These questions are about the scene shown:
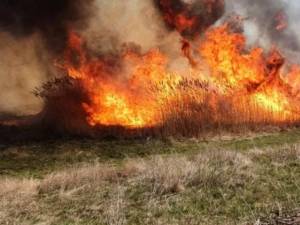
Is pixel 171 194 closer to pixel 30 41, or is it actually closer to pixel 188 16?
pixel 188 16

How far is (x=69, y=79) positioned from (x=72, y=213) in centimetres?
2436

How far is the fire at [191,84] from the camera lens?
33.1 meters

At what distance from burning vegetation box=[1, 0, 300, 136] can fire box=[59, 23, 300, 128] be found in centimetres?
7

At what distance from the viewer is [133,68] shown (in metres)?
37.7

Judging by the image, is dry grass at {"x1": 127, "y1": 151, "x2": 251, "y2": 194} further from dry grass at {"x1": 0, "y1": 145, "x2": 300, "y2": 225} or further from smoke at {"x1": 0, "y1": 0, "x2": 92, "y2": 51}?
smoke at {"x1": 0, "y1": 0, "x2": 92, "y2": 51}

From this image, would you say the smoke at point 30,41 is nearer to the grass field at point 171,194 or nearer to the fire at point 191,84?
the fire at point 191,84

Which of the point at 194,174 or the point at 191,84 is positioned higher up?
the point at 191,84

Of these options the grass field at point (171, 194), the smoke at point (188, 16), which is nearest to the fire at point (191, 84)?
the smoke at point (188, 16)

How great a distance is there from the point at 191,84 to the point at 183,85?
64cm

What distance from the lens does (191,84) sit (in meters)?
34.2

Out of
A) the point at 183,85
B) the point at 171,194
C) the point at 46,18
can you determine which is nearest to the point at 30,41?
the point at 46,18

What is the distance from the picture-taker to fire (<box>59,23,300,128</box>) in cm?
3306

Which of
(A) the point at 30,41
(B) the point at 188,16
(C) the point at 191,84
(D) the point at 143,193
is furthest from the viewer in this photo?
(A) the point at 30,41

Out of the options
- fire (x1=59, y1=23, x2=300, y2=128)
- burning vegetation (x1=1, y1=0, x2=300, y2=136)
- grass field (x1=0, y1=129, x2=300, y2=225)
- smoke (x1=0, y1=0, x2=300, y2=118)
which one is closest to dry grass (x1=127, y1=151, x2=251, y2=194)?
grass field (x1=0, y1=129, x2=300, y2=225)
